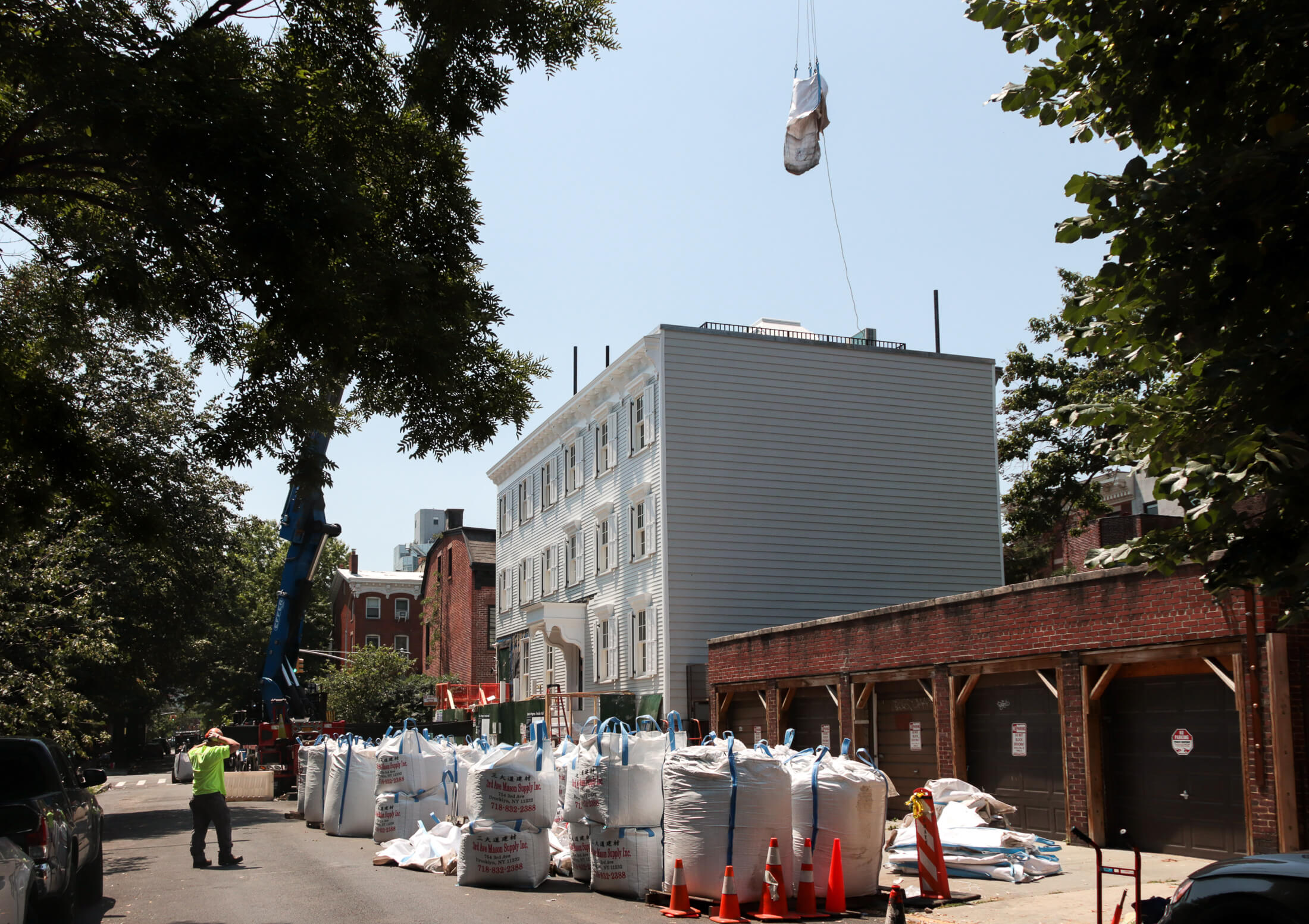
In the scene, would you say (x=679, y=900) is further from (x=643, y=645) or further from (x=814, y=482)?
(x=814, y=482)

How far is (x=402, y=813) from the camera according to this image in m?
16.4

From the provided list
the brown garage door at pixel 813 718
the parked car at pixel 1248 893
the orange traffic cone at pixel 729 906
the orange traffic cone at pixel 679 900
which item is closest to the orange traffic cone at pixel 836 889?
the orange traffic cone at pixel 729 906

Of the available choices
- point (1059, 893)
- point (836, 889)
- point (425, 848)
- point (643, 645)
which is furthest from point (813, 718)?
point (836, 889)

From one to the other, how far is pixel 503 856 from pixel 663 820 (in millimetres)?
1952

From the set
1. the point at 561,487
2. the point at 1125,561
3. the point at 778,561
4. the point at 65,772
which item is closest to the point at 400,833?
the point at 65,772

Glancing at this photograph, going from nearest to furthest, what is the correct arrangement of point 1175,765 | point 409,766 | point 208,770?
point 1175,765 → point 208,770 → point 409,766

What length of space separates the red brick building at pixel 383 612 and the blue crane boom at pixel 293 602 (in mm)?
39020

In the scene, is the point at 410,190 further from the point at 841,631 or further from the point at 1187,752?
the point at 841,631

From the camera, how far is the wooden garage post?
41.0 feet

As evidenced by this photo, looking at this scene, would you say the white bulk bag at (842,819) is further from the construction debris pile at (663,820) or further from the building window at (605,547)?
the building window at (605,547)

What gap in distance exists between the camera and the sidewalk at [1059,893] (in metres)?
10.6

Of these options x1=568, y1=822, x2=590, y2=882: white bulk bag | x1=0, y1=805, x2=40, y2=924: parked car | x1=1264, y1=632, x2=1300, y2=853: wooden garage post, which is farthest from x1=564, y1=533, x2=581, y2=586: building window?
x1=0, y1=805, x2=40, y2=924: parked car

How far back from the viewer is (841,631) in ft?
71.0

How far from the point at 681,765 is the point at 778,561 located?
17.9 metres
